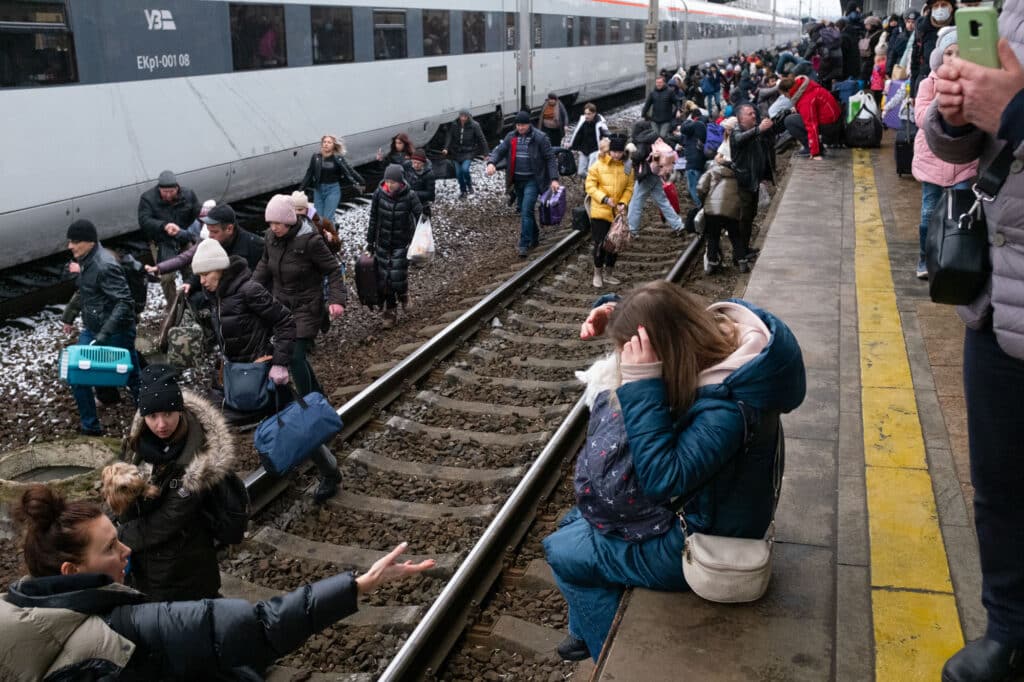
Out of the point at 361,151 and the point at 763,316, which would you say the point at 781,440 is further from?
the point at 361,151

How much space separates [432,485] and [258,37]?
25.2ft

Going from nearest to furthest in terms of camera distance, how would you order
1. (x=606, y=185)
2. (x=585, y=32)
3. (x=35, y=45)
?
1. (x=35, y=45)
2. (x=606, y=185)
3. (x=585, y=32)

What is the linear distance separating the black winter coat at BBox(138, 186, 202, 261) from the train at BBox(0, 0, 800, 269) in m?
0.89

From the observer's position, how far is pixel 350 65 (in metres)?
13.6

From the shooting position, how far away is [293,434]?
5508 mm

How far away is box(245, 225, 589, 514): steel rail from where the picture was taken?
6.02m

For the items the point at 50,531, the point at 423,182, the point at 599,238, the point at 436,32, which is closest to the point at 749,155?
the point at 599,238

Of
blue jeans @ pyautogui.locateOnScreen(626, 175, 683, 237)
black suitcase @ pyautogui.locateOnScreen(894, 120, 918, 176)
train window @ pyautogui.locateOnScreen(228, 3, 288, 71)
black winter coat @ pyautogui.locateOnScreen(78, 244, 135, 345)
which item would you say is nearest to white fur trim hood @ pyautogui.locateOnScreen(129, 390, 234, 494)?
black winter coat @ pyautogui.locateOnScreen(78, 244, 135, 345)

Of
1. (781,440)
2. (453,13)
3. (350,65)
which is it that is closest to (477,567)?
(781,440)

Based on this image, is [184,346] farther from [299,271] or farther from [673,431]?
[673,431]

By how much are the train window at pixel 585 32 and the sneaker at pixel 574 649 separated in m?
21.2

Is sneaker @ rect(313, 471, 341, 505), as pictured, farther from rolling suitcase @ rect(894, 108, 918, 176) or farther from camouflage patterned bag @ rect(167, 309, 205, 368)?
rolling suitcase @ rect(894, 108, 918, 176)

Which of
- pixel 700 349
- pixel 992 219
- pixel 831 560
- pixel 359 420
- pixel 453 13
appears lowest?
pixel 359 420

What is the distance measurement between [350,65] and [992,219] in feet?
39.7
